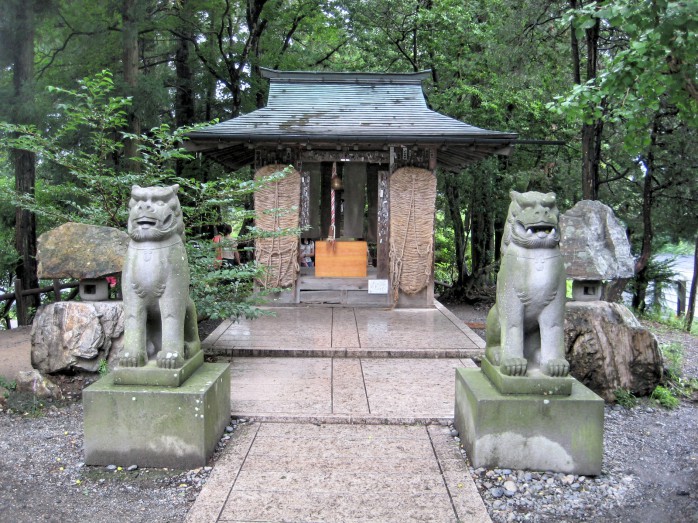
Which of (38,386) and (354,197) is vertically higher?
(354,197)

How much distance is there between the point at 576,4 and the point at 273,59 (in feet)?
25.7

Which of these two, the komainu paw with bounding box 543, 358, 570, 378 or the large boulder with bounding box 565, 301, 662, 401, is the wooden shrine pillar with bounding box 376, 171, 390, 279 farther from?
the komainu paw with bounding box 543, 358, 570, 378

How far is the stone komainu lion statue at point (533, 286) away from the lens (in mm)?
3395

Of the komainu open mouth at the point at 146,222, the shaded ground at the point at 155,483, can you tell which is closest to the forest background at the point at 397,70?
the komainu open mouth at the point at 146,222

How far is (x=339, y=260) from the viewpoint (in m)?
9.54

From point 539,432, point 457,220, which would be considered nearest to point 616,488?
point 539,432

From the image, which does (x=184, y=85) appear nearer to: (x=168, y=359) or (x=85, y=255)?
(x=85, y=255)

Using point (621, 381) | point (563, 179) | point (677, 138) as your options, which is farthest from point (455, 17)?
point (621, 381)

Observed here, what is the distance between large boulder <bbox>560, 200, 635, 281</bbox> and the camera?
5.05m

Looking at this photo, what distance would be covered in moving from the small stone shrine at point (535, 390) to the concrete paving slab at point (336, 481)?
1.25 feet

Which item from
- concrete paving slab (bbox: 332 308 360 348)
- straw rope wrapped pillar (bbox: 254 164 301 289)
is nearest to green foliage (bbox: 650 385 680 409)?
concrete paving slab (bbox: 332 308 360 348)

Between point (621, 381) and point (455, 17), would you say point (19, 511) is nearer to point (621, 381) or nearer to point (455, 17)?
point (621, 381)

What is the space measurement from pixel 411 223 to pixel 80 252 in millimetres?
5202

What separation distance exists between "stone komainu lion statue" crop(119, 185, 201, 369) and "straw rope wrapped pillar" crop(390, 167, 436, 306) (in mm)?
5526
